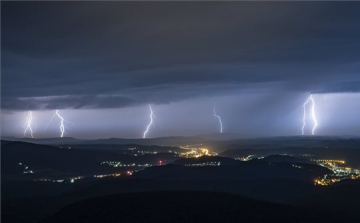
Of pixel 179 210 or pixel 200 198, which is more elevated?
pixel 200 198

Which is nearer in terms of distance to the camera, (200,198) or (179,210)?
A: (179,210)

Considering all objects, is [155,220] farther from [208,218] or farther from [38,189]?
[38,189]

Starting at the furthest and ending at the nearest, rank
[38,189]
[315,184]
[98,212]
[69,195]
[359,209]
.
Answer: [38,189] < [315,184] < [69,195] < [359,209] < [98,212]

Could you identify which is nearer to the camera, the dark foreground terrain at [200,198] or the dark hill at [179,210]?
the dark hill at [179,210]

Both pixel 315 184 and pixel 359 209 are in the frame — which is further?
pixel 315 184

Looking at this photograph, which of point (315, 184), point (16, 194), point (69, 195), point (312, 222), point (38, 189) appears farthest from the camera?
point (38, 189)

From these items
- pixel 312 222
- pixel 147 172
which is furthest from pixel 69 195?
pixel 312 222

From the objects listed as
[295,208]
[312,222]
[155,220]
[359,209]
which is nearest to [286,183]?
[359,209]

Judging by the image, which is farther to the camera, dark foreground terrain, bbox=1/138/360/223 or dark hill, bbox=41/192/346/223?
dark foreground terrain, bbox=1/138/360/223

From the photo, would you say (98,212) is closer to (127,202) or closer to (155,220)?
(127,202)
